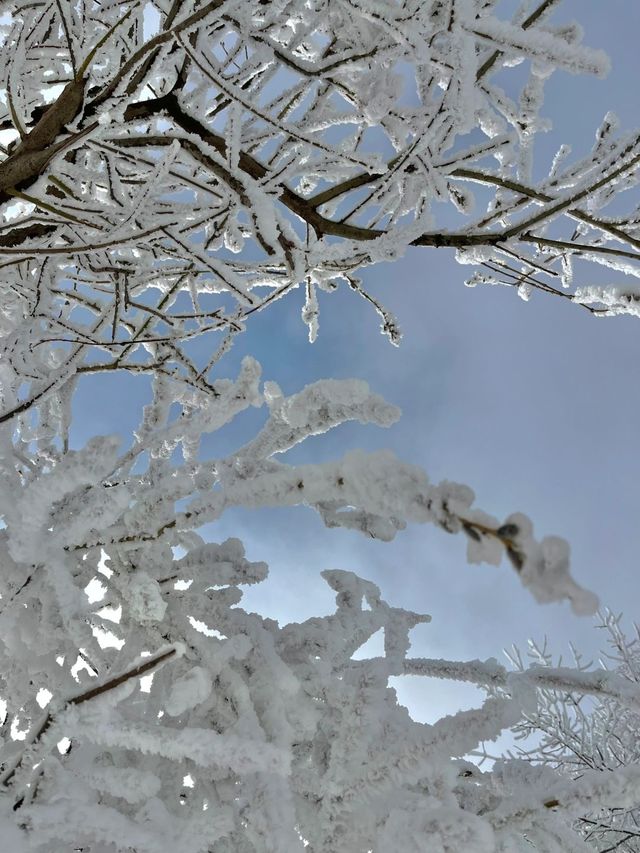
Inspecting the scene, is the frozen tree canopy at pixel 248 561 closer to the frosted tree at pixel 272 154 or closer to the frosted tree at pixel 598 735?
the frosted tree at pixel 272 154

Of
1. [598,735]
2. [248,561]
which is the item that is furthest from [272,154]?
[598,735]

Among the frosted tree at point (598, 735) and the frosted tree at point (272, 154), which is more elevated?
the frosted tree at point (272, 154)

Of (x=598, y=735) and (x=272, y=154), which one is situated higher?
(x=272, y=154)

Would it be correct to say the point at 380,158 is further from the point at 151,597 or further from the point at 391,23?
the point at 151,597

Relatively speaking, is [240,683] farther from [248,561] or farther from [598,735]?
[598,735]

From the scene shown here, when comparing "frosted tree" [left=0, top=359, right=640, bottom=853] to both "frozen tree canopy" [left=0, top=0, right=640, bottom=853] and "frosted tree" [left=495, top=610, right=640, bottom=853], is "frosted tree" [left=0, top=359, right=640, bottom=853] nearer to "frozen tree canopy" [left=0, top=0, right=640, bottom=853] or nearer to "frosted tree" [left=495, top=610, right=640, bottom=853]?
"frozen tree canopy" [left=0, top=0, right=640, bottom=853]

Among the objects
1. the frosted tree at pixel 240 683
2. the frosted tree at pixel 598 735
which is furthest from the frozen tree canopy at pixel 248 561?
the frosted tree at pixel 598 735

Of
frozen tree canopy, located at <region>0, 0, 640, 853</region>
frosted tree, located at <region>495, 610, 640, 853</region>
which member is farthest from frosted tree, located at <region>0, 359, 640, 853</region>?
frosted tree, located at <region>495, 610, 640, 853</region>

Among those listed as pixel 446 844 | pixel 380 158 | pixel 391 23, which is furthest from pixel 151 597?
pixel 380 158

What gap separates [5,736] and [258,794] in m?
0.56

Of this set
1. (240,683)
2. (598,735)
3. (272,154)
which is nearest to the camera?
(240,683)

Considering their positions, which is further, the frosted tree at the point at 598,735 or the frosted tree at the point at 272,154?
the frosted tree at the point at 598,735

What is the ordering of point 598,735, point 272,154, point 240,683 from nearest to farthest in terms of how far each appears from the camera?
point 240,683
point 272,154
point 598,735

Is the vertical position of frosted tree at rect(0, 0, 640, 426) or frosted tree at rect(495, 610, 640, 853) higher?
frosted tree at rect(0, 0, 640, 426)
